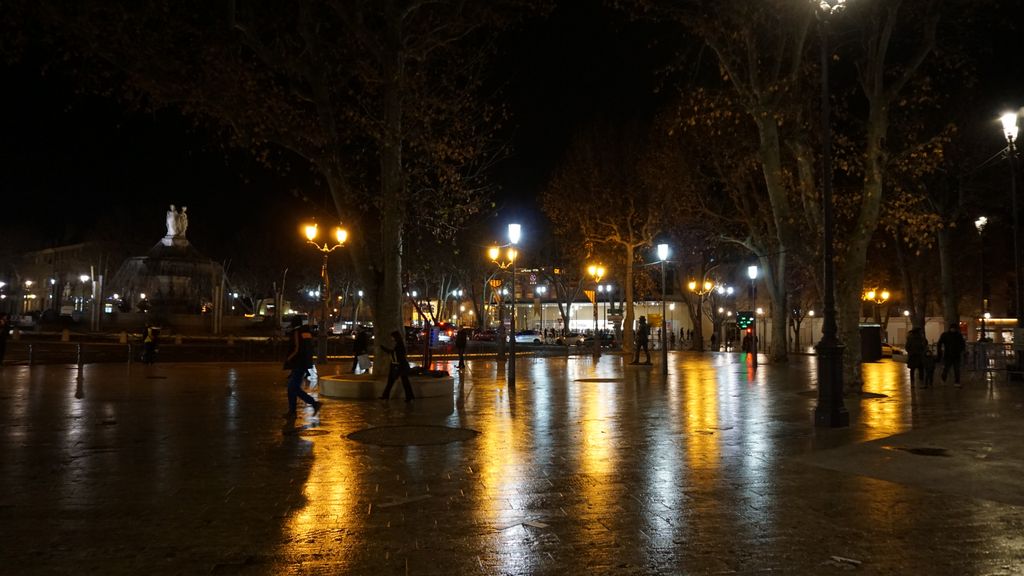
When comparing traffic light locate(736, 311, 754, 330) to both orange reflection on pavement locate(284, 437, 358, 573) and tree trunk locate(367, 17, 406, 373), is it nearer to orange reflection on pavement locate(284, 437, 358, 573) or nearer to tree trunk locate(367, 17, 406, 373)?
tree trunk locate(367, 17, 406, 373)

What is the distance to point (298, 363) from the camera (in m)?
12.6

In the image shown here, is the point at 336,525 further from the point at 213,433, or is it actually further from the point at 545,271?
the point at 545,271

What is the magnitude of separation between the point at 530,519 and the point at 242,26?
12.3 m

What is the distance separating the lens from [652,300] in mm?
70125

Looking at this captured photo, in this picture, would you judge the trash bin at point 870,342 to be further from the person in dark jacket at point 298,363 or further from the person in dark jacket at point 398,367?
the person in dark jacket at point 298,363

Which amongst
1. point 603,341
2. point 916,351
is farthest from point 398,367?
point 603,341

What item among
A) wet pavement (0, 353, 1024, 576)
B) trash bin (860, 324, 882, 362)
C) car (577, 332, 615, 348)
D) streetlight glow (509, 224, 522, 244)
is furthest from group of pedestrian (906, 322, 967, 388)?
car (577, 332, 615, 348)

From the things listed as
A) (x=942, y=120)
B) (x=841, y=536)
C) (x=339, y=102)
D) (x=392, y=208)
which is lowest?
(x=841, y=536)

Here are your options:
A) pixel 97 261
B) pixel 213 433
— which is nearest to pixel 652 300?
pixel 97 261

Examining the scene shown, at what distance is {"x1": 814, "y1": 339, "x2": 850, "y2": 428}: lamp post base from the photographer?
11.5 metres

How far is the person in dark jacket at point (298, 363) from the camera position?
12469mm

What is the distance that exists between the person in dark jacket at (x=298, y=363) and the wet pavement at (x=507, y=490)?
0.53 metres

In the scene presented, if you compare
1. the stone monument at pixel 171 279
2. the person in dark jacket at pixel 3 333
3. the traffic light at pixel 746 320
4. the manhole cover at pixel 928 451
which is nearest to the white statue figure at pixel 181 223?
the stone monument at pixel 171 279

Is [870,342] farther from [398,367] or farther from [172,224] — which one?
[172,224]
